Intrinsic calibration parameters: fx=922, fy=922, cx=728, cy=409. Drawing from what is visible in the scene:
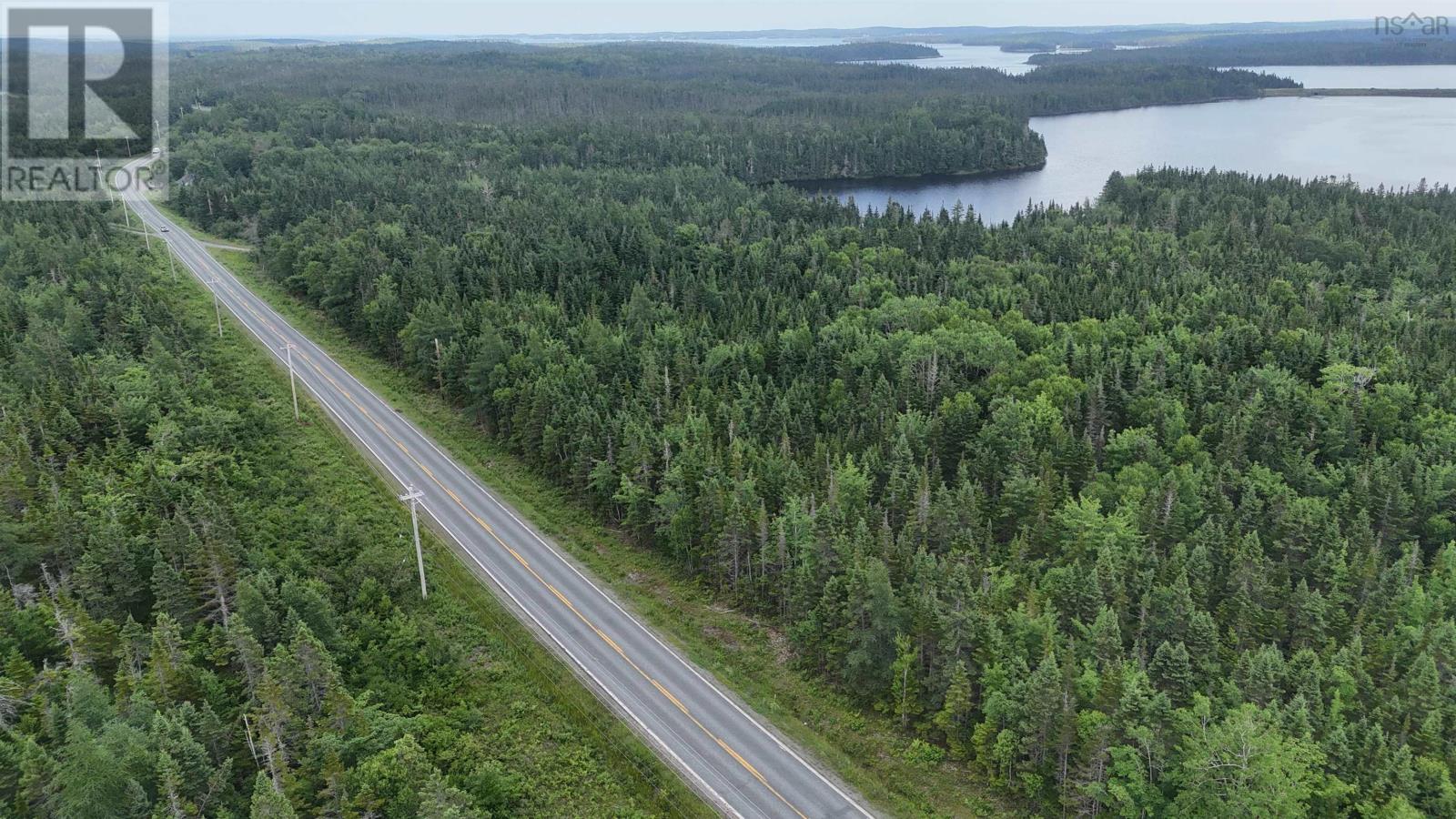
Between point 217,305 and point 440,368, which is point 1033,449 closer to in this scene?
point 440,368

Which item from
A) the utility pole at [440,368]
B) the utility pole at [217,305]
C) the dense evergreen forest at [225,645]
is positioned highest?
the utility pole at [217,305]

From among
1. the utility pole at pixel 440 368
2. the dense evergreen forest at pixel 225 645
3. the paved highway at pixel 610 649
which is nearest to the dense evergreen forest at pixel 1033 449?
the utility pole at pixel 440 368

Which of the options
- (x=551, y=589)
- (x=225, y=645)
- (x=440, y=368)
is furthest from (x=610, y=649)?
(x=440, y=368)

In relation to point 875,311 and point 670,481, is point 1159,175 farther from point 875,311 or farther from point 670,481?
point 670,481

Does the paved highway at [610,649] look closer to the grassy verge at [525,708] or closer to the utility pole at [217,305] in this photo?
the grassy verge at [525,708]

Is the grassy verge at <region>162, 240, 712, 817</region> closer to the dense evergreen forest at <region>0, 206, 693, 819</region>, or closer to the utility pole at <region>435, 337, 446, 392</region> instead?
the dense evergreen forest at <region>0, 206, 693, 819</region>
